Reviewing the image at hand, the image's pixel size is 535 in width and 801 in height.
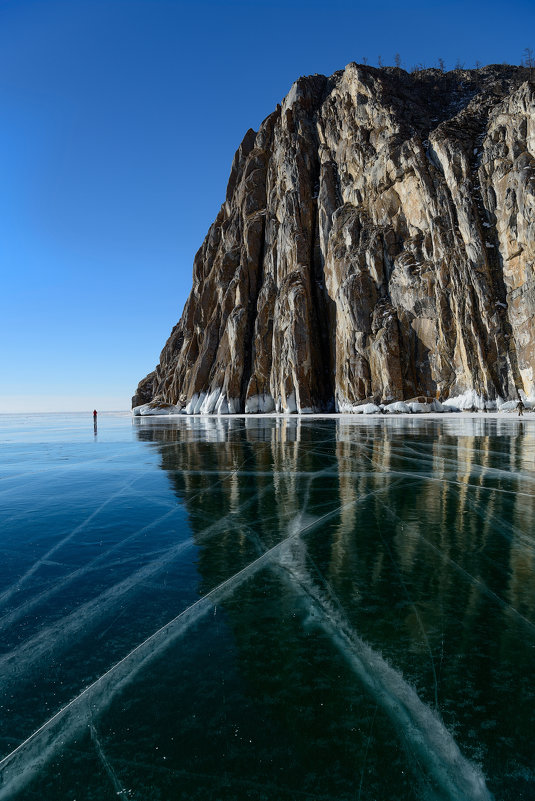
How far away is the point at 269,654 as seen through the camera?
3.56 metres

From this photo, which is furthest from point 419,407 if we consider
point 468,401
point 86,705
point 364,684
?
point 86,705

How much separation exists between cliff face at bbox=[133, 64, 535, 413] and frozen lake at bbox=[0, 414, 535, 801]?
39.2 meters

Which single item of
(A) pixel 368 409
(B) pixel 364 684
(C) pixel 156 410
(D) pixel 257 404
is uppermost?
(D) pixel 257 404

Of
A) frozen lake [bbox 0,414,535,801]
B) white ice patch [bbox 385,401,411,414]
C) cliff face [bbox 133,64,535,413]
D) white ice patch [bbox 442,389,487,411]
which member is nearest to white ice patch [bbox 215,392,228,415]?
cliff face [bbox 133,64,535,413]

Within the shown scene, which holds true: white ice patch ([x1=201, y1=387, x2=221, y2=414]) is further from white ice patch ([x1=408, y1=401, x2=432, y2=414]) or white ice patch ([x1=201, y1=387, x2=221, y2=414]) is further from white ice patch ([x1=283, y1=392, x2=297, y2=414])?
white ice patch ([x1=408, y1=401, x2=432, y2=414])

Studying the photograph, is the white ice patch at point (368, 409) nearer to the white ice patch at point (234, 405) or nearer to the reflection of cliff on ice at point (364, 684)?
the white ice patch at point (234, 405)

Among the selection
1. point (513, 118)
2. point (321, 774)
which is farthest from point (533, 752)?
point (513, 118)

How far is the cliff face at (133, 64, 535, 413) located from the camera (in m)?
43.2

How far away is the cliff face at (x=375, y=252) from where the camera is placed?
4316cm

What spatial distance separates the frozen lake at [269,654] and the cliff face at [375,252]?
3922 cm

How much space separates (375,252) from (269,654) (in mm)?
57059

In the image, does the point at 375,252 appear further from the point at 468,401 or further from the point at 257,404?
the point at 257,404

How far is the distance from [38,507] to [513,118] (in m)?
54.0

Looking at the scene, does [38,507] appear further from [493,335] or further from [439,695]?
[493,335]
